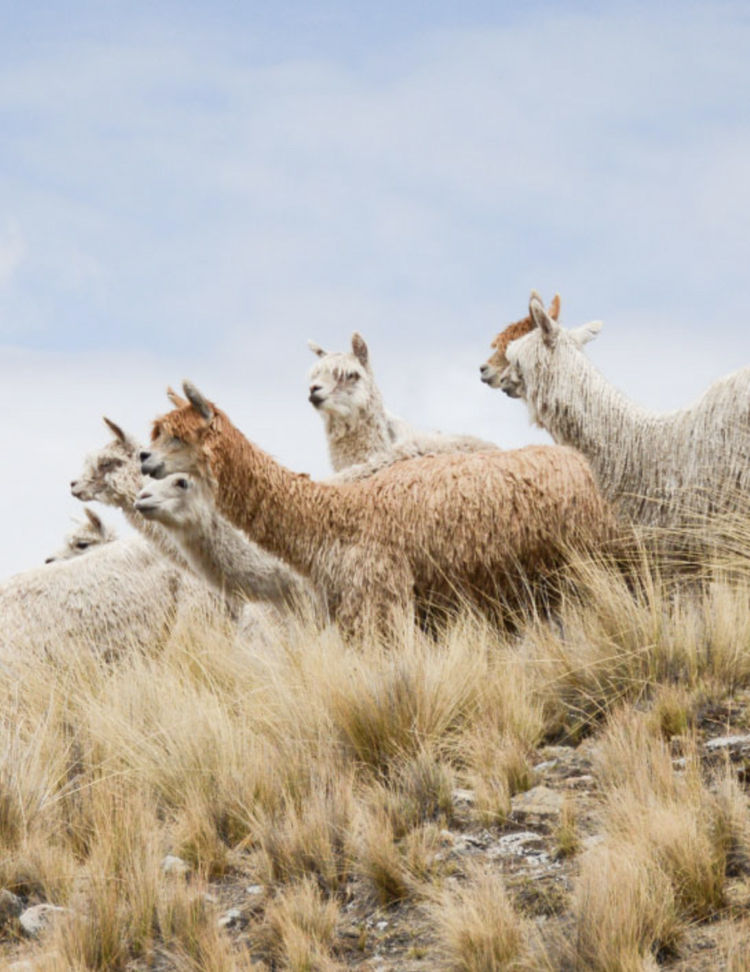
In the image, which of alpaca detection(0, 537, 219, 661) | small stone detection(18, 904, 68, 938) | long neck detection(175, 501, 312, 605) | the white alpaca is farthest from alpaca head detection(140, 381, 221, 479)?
small stone detection(18, 904, 68, 938)

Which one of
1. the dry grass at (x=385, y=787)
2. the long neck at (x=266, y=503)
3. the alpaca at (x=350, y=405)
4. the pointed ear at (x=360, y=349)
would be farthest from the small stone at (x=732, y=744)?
the pointed ear at (x=360, y=349)

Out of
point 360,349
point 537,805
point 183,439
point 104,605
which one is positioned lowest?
point 537,805

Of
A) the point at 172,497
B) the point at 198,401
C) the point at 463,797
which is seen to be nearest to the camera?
the point at 463,797

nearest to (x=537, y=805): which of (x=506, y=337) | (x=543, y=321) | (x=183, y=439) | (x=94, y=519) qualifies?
(x=183, y=439)

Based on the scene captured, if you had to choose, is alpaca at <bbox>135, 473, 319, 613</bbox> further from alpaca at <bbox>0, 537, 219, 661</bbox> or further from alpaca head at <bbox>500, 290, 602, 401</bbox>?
alpaca head at <bbox>500, 290, 602, 401</bbox>

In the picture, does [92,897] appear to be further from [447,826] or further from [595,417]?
[595,417]

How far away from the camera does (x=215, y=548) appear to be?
8102 millimetres

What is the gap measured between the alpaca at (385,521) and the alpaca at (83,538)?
4547 millimetres

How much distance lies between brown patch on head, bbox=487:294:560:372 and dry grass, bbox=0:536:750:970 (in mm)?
1606

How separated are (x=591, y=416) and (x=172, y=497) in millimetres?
2545

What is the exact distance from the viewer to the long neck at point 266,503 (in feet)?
23.9

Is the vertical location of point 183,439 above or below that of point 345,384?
below

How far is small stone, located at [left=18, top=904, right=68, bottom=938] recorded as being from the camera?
16.0 ft

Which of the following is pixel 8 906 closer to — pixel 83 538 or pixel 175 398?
pixel 175 398
